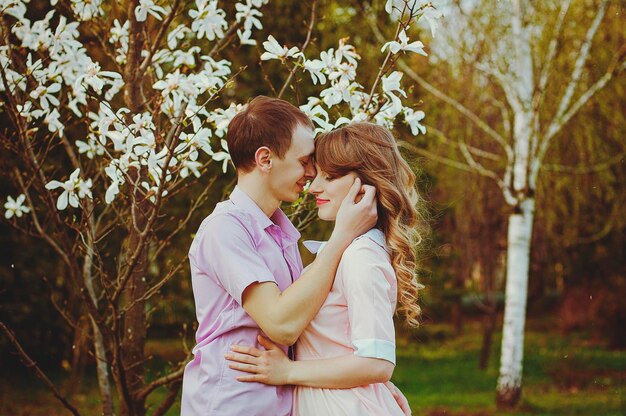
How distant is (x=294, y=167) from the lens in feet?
7.86

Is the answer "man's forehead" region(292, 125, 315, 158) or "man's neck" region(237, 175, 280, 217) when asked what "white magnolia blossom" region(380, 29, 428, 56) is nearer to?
"man's forehead" region(292, 125, 315, 158)

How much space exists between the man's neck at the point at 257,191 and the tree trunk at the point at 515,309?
6.13 meters

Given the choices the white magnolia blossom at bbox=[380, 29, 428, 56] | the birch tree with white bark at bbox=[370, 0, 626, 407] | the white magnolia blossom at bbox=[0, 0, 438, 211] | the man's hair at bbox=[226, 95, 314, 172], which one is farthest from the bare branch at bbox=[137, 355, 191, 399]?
the birch tree with white bark at bbox=[370, 0, 626, 407]

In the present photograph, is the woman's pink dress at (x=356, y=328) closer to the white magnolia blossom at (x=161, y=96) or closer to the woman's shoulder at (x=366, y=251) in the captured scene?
the woman's shoulder at (x=366, y=251)

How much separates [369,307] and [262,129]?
0.64 meters

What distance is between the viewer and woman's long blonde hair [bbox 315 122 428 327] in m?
2.33

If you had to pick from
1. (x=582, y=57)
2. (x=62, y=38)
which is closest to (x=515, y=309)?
(x=582, y=57)

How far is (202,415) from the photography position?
219 cm

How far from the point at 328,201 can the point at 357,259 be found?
310 millimetres

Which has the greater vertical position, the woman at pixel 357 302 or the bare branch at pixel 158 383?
the woman at pixel 357 302

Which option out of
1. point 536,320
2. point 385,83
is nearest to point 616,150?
point 536,320

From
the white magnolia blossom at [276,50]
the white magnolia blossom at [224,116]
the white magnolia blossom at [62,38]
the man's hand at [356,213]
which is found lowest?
the man's hand at [356,213]

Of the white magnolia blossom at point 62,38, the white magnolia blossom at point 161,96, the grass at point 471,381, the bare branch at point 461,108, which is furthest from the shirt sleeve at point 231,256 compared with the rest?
the bare branch at point 461,108

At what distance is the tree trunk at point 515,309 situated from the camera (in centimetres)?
816
